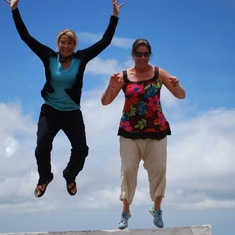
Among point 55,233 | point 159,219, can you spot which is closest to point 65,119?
point 55,233

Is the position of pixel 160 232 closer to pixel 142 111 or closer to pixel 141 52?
pixel 142 111

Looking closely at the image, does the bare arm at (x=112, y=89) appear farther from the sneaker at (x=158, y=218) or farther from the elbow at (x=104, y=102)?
the sneaker at (x=158, y=218)

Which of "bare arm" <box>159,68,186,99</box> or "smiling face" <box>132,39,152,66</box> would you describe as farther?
"bare arm" <box>159,68,186,99</box>

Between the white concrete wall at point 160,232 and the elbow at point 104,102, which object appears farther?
the elbow at point 104,102

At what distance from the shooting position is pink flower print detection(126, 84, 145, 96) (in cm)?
671

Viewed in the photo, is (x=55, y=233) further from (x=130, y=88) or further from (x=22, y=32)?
(x=22, y=32)

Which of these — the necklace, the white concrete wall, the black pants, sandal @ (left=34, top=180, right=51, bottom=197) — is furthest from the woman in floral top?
sandal @ (left=34, top=180, right=51, bottom=197)

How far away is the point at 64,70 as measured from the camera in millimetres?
6965

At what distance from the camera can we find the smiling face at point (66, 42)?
6887 millimetres

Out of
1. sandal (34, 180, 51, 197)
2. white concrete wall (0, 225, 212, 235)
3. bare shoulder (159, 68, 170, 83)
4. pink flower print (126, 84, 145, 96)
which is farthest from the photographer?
sandal (34, 180, 51, 197)

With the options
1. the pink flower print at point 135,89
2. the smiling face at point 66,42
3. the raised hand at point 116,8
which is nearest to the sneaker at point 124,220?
the pink flower print at point 135,89

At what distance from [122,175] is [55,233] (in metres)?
1.36

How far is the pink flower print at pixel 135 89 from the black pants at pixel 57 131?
2.85 feet

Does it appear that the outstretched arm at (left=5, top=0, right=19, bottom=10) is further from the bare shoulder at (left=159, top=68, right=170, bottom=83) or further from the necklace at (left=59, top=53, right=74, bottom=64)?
the bare shoulder at (left=159, top=68, right=170, bottom=83)
